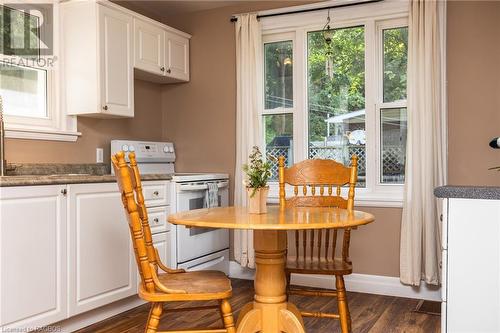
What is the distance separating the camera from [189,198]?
370cm

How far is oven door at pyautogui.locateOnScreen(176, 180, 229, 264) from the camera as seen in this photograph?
358 cm

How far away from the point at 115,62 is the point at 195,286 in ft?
6.78

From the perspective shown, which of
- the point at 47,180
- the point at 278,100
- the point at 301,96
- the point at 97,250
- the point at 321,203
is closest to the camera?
the point at 47,180

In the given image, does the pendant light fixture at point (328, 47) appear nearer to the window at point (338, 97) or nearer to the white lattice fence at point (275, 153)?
the window at point (338, 97)

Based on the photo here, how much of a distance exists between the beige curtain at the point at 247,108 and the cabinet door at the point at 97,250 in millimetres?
1145

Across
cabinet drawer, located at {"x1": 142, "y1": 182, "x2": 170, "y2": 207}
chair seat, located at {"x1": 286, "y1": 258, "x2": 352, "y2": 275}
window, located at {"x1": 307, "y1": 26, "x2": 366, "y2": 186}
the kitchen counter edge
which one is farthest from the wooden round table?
window, located at {"x1": 307, "y1": 26, "x2": 366, "y2": 186}

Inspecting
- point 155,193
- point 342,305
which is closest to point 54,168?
point 155,193

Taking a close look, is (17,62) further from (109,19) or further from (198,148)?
(198,148)

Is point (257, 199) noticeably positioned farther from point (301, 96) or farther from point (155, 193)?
point (301, 96)

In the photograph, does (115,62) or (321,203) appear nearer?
(321,203)

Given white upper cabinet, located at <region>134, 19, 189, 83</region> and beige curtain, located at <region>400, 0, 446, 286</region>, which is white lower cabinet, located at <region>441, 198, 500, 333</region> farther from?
white upper cabinet, located at <region>134, 19, 189, 83</region>

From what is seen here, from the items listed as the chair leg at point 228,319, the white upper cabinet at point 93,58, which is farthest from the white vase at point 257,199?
the white upper cabinet at point 93,58

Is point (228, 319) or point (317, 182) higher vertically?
point (317, 182)

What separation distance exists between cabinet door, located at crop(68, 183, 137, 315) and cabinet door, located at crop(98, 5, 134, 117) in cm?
76
